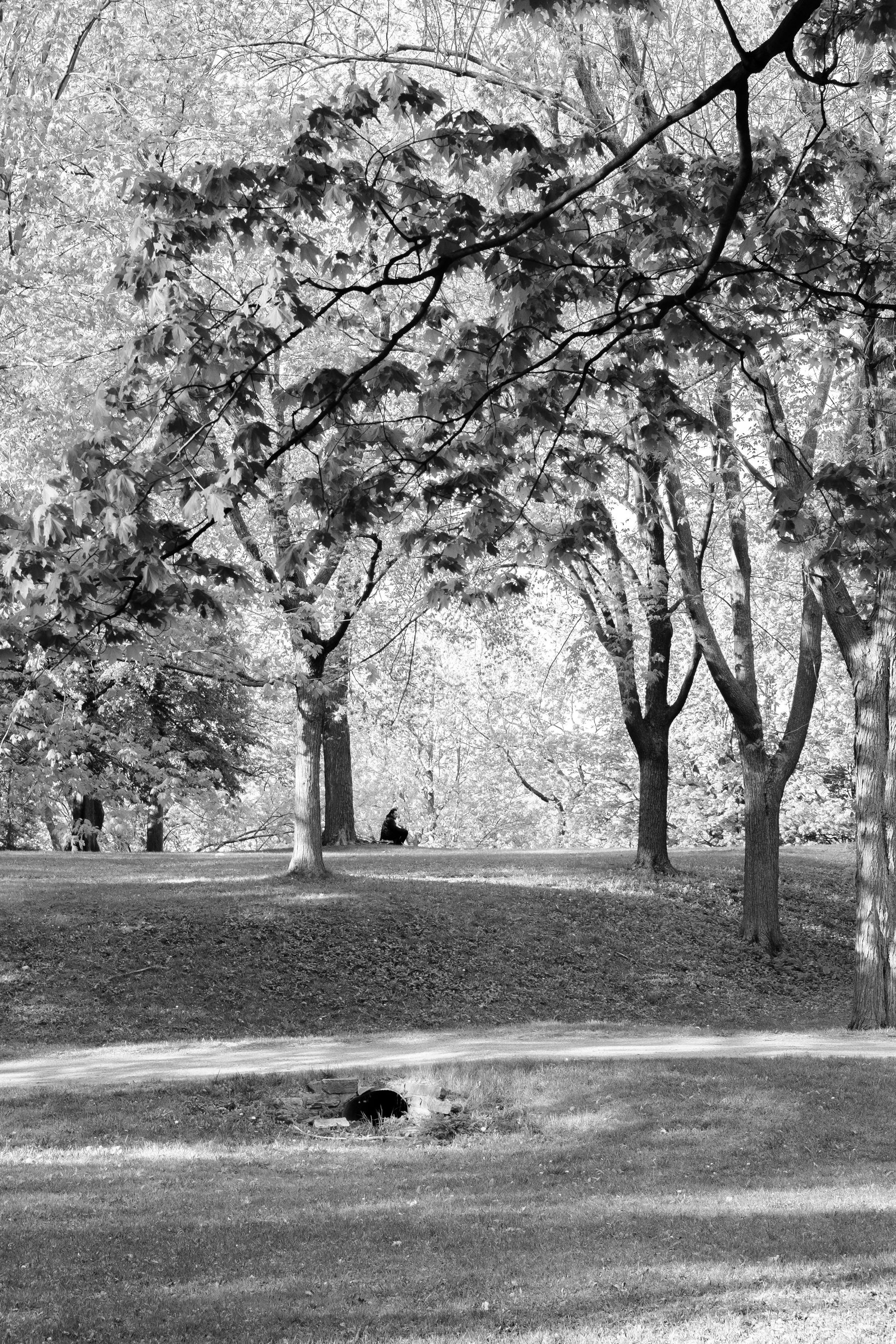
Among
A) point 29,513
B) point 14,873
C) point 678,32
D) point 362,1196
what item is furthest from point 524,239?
point 14,873

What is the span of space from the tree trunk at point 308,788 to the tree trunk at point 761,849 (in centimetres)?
629

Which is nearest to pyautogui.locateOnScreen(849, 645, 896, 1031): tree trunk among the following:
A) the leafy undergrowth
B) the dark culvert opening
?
the leafy undergrowth

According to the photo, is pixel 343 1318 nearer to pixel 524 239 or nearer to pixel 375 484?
pixel 375 484

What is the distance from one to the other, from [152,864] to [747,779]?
33.2 feet

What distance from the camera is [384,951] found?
55.9 ft

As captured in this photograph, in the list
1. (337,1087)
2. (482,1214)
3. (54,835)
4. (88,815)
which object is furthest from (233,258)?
(54,835)

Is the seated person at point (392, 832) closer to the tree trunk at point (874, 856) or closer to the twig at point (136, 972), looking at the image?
the twig at point (136, 972)

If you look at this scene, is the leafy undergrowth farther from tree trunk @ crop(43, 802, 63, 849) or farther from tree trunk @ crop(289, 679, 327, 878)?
tree trunk @ crop(43, 802, 63, 849)

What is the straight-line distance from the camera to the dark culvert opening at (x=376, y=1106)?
10.6 metres

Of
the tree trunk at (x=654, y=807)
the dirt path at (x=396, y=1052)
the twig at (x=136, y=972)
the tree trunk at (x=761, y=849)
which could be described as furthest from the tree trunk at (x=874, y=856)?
the twig at (x=136, y=972)

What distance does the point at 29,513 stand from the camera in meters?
5.57

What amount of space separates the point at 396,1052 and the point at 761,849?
860 centimetres

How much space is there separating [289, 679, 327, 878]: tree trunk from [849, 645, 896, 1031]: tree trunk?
7363mm

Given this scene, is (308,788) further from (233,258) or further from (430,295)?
(430,295)
